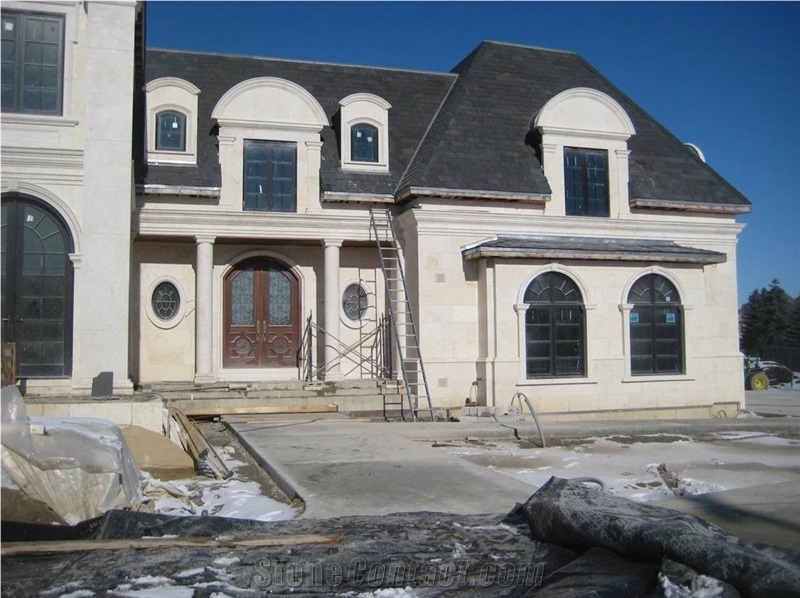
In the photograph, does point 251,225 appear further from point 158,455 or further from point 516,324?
point 158,455

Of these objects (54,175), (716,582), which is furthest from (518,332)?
(716,582)

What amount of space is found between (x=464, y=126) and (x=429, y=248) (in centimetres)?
332

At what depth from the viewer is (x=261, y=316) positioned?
55.8ft

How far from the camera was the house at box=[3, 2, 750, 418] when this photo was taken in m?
15.7

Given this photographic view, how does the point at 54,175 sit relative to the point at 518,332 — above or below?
above

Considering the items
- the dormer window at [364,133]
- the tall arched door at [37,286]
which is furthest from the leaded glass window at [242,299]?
the tall arched door at [37,286]

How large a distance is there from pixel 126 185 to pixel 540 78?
37.3 ft

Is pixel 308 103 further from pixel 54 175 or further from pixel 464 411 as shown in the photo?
pixel 464 411

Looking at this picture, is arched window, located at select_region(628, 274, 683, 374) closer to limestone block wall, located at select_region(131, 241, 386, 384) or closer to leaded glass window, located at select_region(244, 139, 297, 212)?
limestone block wall, located at select_region(131, 241, 386, 384)

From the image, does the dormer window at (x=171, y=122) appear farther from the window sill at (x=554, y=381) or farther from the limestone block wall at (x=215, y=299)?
the window sill at (x=554, y=381)

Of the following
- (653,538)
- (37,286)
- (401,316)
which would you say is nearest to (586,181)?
(401,316)

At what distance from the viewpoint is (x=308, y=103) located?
16.5m

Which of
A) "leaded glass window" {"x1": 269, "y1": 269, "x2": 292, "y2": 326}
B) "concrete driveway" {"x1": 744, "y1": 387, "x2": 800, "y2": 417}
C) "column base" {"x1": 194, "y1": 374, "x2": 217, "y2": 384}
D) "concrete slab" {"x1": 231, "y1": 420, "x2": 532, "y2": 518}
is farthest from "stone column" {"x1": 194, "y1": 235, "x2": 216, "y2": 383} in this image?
"concrete driveway" {"x1": 744, "y1": 387, "x2": 800, "y2": 417}

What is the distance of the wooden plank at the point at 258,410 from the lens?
13.4 metres
